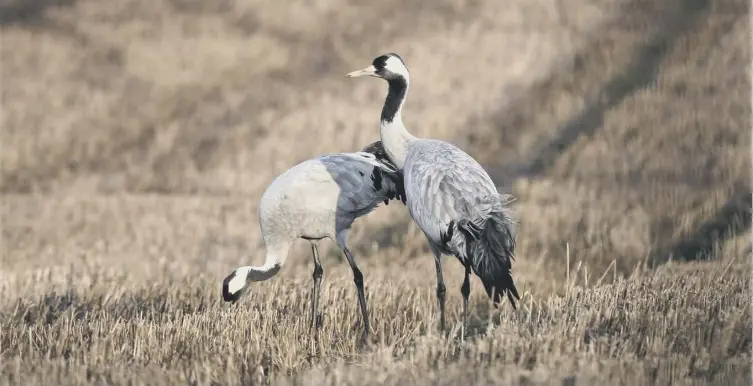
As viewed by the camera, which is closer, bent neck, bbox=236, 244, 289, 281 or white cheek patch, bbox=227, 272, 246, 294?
white cheek patch, bbox=227, 272, 246, 294

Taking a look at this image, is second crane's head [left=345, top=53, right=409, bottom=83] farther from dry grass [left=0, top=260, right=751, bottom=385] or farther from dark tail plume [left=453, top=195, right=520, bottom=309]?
dry grass [left=0, top=260, right=751, bottom=385]

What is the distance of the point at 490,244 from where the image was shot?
712 cm

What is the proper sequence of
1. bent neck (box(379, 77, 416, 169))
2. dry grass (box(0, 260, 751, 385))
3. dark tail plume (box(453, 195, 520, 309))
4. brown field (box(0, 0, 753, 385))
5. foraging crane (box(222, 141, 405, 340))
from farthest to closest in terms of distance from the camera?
bent neck (box(379, 77, 416, 169)) → foraging crane (box(222, 141, 405, 340)) → dark tail plume (box(453, 195, 520, 309)) → brown field (box(0, 0, 753, 385)) → dry grass (box(0, 260, 751, 385))

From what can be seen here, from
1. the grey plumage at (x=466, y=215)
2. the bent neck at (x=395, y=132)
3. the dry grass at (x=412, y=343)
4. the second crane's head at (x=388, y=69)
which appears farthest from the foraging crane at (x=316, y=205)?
the grey plumage at (x=466, y=215)

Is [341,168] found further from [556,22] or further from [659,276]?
[556,22]

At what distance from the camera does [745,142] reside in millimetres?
13008

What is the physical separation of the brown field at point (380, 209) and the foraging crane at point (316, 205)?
1.06 ft

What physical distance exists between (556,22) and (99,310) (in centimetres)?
1106

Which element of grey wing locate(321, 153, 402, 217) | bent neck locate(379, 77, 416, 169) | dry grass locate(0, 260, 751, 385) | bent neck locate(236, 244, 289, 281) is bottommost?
dry grass locate(0, 260, 751, 385)

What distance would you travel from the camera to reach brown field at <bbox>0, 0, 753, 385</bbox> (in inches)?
255

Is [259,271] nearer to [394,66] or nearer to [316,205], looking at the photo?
[316,205]

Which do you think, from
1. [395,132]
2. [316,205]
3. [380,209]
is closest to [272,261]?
[316,205]

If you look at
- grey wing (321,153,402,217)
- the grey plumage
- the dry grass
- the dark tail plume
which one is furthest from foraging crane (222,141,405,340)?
the dark tail plume

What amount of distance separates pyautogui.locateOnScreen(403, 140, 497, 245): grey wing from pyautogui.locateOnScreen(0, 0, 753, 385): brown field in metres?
0.79
